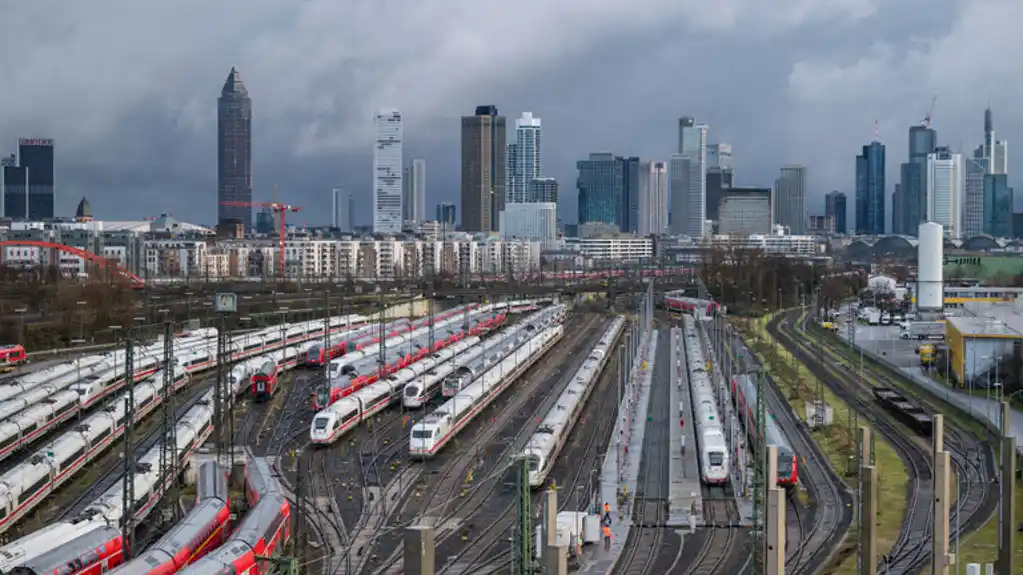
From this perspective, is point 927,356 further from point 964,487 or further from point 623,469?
point 623,469

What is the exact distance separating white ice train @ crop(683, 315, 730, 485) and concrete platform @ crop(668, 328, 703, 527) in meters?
0.22

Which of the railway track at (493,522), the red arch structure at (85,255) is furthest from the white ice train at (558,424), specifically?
the red arch structure at (85,255)

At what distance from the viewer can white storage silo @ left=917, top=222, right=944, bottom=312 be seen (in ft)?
192

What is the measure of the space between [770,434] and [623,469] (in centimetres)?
291

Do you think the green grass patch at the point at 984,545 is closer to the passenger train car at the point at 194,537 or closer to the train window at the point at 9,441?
the passenger train car at the point at 194,537

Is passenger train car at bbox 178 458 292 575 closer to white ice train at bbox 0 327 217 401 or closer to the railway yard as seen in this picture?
the railway yard

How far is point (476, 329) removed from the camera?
4656 cm

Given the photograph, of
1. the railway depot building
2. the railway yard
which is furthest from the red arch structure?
Answer: the railway depot building

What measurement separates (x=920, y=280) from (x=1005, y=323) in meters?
24.7

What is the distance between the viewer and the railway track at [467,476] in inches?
682

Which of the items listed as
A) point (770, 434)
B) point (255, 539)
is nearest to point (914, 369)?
point (770, 434)

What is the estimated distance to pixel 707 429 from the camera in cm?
2234

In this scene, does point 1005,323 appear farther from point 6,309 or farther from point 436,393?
point 6,309

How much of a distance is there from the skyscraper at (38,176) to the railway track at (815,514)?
573 ft
